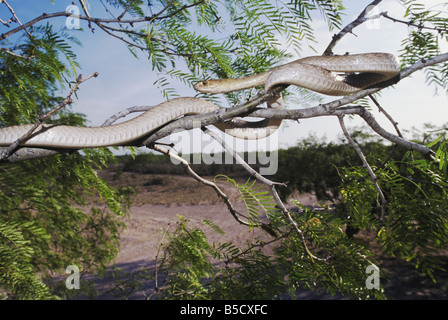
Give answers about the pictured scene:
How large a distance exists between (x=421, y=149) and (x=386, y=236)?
29 centimetres

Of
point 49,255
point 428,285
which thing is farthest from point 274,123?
point 428,285

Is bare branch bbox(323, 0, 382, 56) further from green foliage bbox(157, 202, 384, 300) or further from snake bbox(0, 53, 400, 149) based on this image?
green foliage bbox(157, 202, 384, 300)

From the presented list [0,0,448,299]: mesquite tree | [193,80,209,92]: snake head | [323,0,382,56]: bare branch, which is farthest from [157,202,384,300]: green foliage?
[193,80,209,92]: snake head

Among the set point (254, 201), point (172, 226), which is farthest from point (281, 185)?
point (172, 226)

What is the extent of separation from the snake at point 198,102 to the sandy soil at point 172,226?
1.37 metres

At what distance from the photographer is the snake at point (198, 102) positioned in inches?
46.6

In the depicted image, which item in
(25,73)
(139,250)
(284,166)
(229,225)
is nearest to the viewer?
(25,73)

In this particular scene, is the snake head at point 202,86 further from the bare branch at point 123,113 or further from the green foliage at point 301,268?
the green foliage at point 301,268

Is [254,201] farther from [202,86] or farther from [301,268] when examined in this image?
[202,86]

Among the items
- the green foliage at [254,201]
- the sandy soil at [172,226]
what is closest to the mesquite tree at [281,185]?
the green foliage at [254,201]

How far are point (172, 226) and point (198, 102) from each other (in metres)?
1.51

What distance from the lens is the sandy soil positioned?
5242mm

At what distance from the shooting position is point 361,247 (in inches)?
43.4
